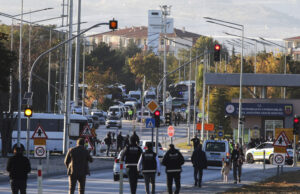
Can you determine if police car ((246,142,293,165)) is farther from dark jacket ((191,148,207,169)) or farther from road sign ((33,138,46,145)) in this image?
dark jacket ((191,148,207,169))

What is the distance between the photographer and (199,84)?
130 meters

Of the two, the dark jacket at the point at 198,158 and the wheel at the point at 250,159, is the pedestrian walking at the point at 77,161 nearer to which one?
the dark jacket at the point at 198,158

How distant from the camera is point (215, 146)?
1741 inches

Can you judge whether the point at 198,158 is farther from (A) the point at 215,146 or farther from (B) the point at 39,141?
(A) the point at 215,146

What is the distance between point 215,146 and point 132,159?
22.0m

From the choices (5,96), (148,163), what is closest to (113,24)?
(148,163)

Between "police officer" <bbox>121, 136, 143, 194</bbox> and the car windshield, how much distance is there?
2136 cm

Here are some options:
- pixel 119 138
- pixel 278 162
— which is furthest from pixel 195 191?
pixel 119 138

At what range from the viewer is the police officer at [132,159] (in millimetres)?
22453

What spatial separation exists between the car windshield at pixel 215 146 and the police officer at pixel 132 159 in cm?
2136

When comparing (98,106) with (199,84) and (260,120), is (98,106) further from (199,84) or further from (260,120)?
(260,120)

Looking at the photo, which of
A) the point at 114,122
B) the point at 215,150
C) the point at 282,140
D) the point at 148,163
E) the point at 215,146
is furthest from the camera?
the point at 114,122

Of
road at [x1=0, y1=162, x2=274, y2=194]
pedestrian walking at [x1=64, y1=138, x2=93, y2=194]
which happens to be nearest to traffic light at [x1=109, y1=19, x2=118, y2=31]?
road at [x1=0, y1=162, x2=274, y2=194]

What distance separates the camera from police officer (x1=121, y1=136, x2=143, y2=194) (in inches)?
884
